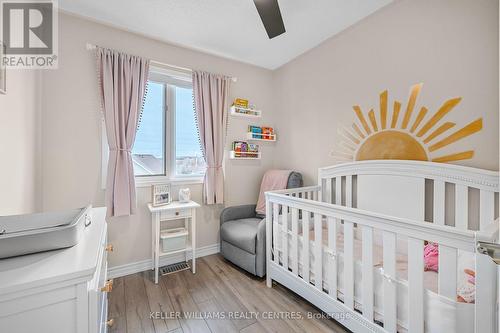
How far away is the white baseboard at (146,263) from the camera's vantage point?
210 centimetres

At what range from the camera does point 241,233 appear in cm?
220

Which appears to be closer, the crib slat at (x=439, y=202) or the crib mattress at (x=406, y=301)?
the crib mattress at (x=406, y=301)

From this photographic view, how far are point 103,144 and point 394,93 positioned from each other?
2685mm

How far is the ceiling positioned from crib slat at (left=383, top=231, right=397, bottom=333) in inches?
74.5

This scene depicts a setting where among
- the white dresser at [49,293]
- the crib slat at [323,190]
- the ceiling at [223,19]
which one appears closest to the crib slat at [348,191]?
the crib slat at [323,190]

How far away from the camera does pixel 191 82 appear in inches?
99.0

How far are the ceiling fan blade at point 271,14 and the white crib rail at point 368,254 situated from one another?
1260 millimetres

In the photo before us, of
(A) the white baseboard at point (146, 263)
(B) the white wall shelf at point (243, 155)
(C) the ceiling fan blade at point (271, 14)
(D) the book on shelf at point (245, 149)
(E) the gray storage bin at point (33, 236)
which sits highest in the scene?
(C) the ceiling fan blade at point (271, 14)

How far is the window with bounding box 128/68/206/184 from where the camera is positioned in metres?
2.34

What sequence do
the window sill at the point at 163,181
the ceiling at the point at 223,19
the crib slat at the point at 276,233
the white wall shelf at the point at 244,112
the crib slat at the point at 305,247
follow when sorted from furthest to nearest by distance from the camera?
the white wall shelf at the point at 244,112, the window sill at the point at 163,181, the crib slat at the point at 276,233, the ceiling at the point at 223,19, the crib slat at the point at 305,247

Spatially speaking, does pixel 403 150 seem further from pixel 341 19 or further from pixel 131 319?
pixel 131 319

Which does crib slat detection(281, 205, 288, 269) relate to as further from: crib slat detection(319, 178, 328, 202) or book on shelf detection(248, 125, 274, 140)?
book on shelf detection(248, 125, 274, 140)

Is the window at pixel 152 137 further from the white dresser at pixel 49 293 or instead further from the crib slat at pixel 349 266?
the crib slat at pixel 349 266

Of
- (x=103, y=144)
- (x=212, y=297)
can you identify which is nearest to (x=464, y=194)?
(x=212, y=297)
